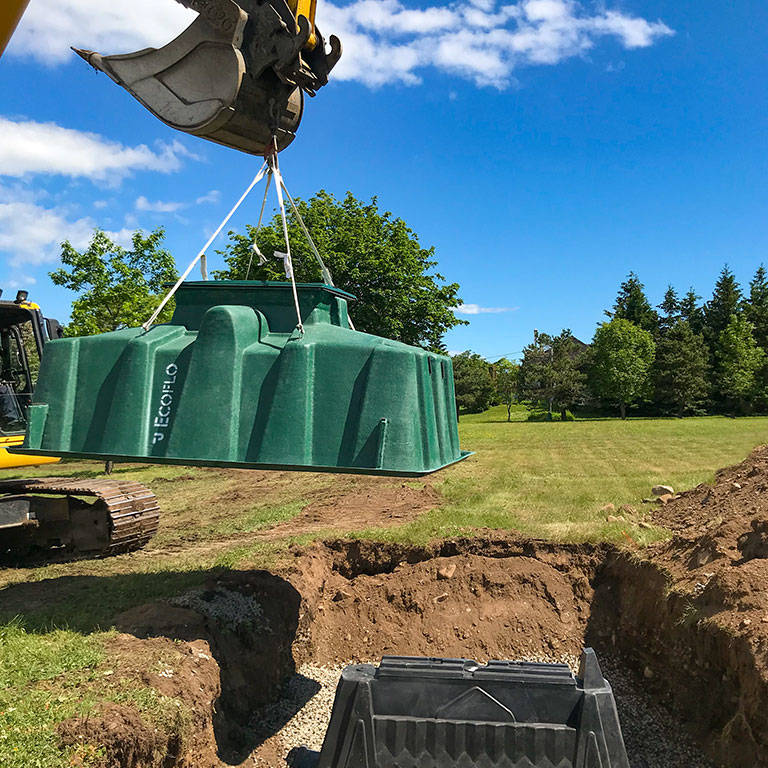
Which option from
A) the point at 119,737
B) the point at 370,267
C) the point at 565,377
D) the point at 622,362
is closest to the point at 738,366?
the point at 622,362

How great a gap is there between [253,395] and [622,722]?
520 centimetres

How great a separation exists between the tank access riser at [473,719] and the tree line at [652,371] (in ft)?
141

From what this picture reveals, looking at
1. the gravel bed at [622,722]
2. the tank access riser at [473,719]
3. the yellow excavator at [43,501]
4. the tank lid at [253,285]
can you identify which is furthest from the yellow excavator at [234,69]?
the gravel bed at [622,722]

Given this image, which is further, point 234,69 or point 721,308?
point 721,308

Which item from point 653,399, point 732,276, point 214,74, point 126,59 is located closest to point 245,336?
point 214,74

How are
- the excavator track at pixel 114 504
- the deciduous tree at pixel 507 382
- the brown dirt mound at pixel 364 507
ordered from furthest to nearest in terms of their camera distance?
the deciduous tree at pixel 507 382 < the brown dirt mound at pixel 364 507 < the excavator track at pixel 114 504

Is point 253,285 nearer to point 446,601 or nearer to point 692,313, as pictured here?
point 446,601

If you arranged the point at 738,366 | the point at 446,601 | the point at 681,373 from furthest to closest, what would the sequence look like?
1. the point at 738,366
2. the point at 681,373
3. the point at 446,601

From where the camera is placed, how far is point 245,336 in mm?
4469

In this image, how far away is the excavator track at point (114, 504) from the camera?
785 cm

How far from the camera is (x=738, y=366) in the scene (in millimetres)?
46062

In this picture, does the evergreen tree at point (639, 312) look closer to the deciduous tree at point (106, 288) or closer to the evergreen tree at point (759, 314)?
the evergreen tree at point (759, 314)

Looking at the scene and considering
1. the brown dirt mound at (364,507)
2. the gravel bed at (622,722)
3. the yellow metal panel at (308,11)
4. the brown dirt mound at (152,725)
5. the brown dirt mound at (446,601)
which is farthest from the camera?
the brown dirt mound at (364,507)

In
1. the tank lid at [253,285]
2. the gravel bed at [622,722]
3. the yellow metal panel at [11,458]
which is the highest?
the tank lid at [253,285]
